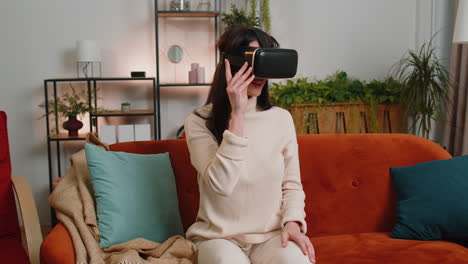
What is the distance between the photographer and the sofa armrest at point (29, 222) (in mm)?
1629

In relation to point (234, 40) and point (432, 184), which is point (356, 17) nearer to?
point (432, 184)

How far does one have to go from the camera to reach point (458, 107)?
11.2 feet

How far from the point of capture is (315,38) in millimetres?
3973

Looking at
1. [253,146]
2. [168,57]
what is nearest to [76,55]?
[168,57]

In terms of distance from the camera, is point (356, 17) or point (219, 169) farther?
point (356, 17)

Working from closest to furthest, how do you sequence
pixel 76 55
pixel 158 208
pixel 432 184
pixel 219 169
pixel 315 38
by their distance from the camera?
pixel 219 169, pixel 158 208, pixel 432 184, pixel 76 55, pixel 315 38

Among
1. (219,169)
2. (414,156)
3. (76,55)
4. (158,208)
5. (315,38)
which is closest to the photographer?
(219,169)

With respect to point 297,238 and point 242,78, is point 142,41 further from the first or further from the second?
point 297,238

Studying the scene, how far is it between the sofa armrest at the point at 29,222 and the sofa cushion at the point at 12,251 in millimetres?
87

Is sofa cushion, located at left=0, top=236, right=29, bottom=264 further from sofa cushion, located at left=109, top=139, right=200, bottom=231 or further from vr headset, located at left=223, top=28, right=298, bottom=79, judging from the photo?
vr headset, located at left=223, top=28, right=298, bottom=79

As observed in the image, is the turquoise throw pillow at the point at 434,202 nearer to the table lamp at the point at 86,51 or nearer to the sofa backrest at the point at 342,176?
the sofa backrest at the point at 342,176

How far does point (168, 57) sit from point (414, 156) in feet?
7.49

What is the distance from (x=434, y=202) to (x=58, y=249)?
1.38m

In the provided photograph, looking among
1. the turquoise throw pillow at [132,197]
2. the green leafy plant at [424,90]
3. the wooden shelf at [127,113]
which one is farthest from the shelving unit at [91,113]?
the green leafy plant at [424,90]
